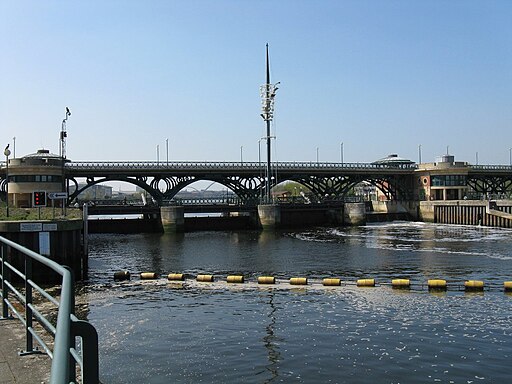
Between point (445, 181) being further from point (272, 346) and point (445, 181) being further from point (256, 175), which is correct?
point (272, 346)

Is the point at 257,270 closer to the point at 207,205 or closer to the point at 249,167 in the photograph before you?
the point at 207,205

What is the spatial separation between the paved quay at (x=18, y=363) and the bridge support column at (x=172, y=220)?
80167mm

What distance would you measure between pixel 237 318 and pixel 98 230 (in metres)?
69.0

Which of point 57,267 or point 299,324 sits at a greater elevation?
point 57,267

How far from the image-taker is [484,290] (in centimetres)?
3347

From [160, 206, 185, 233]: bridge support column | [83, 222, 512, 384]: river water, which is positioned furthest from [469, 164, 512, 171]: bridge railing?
[83, 222, 512, 384]: river water

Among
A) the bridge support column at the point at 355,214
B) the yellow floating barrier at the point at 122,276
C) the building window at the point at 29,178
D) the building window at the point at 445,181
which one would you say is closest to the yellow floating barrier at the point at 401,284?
the yellow floating barrier at the point at 122,276

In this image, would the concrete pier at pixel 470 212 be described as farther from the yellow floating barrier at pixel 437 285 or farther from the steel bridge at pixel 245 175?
the yellow floating barrier at pixel 437 285

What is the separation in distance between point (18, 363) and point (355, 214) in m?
97.0

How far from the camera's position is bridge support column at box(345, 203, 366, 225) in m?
103

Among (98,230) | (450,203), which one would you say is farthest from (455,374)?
(450,203)

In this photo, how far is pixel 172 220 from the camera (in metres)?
90.8

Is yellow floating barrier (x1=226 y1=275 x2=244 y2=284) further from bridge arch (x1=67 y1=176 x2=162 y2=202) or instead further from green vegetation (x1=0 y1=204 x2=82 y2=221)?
bridge arch (x1=67 y1=176 x2=162 y2=202)

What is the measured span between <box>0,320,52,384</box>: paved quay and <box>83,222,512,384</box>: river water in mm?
7560
